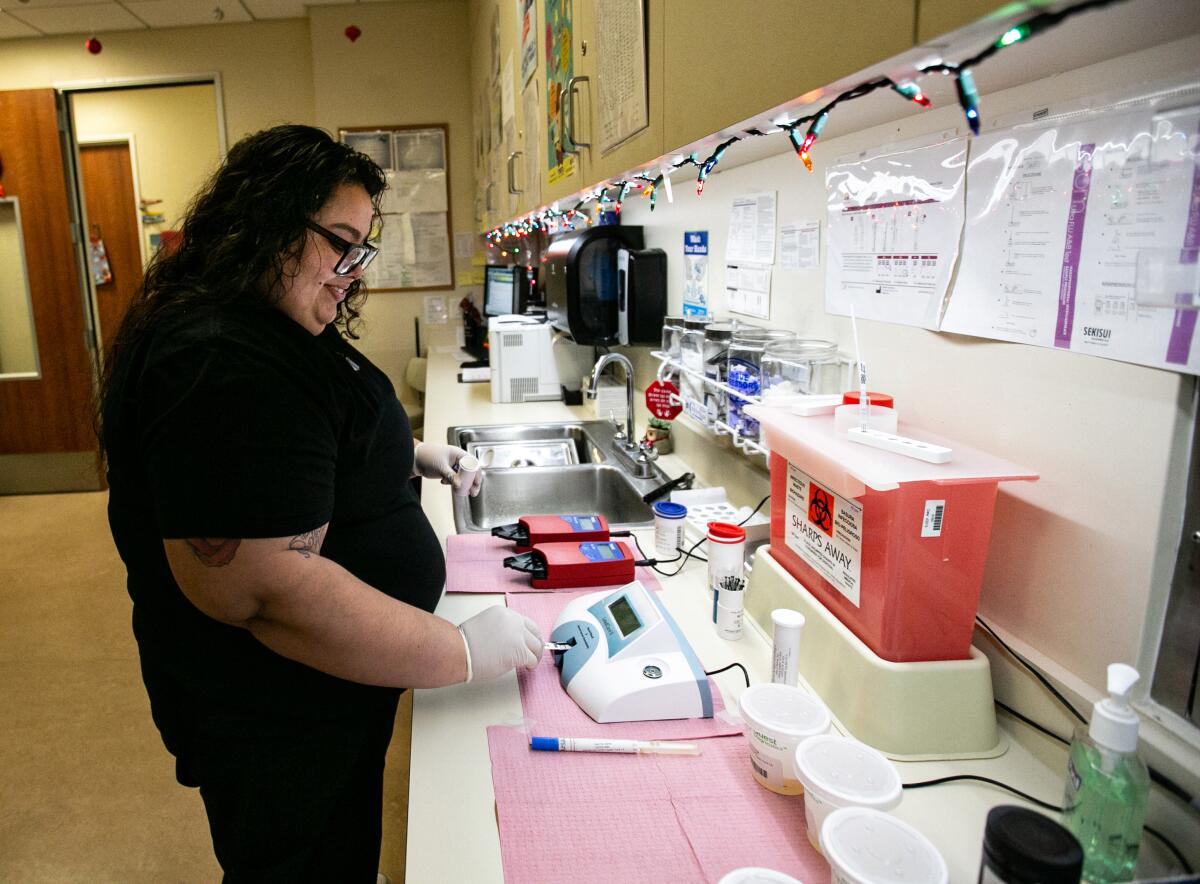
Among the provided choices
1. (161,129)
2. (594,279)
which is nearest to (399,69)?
(161,129)

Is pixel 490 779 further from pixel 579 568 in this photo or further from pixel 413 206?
pixel 413 206

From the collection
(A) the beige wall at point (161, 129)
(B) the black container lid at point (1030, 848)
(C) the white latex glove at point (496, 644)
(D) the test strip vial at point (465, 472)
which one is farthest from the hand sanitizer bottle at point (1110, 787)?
(A) the beige wall at point (161, 129)

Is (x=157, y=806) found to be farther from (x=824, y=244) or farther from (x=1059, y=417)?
(x=1059, y=417)

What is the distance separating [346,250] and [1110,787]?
1.08 meters

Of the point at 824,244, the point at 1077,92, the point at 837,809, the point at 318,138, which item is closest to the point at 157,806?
the point at 318,138

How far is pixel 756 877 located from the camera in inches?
27.9

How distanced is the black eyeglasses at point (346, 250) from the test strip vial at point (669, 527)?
0.77m

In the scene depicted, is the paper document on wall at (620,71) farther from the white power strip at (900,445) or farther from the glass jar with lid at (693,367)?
the white power strip at (900,445)

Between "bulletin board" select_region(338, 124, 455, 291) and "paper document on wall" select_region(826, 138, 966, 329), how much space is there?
14.0 ft

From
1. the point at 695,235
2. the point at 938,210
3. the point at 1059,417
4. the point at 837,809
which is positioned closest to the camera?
the point at 837,809

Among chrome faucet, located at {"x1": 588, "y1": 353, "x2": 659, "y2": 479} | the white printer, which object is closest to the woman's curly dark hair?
chrome faucet, located at {"x1": 588, "y1": 353, "x2": 659, "y2": 479}

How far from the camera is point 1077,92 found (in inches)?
33.7

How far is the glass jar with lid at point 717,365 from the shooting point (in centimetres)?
172

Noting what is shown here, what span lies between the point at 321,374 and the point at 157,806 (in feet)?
6.00
